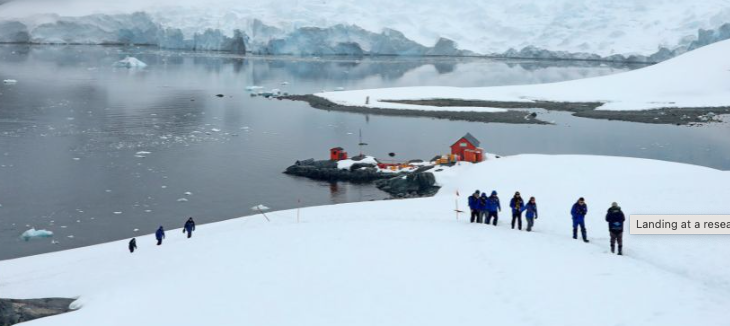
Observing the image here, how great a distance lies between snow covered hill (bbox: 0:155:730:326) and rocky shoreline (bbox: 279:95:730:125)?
120 feet

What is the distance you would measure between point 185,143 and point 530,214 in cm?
3087

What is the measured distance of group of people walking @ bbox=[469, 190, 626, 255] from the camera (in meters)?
14.2

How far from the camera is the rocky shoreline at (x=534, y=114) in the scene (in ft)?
184

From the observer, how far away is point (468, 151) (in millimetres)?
34156

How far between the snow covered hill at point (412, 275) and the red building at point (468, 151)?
13.2 metres

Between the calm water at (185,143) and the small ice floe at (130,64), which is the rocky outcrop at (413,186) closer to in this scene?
the calm water at (185,143)

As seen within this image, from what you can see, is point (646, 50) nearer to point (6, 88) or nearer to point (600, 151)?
point (600, 151)

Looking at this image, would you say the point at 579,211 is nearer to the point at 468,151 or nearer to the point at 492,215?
the point at 492,215

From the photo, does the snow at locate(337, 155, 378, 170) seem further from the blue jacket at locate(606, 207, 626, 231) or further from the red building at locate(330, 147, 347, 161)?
the blue jacket at locate(606, 207, 626, 231)

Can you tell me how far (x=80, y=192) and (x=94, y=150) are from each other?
997cm

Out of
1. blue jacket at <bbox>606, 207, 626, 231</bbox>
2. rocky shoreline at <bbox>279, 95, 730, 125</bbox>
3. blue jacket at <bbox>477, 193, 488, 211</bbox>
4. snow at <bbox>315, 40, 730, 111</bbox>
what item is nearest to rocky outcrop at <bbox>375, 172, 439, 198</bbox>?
blue jacket at <bbox>477, 193, 488, 211</bbox>

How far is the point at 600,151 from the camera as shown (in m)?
44.2

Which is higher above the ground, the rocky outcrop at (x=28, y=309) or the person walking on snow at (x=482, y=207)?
the person walking on snow at (x=482, y=207)

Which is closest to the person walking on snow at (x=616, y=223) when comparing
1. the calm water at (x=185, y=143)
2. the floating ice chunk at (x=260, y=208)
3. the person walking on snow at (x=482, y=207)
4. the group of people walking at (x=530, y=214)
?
the group of people walking at (x=530, y=214)
